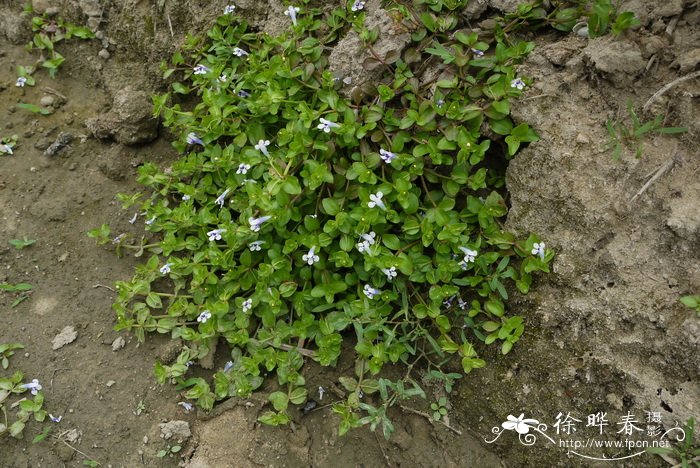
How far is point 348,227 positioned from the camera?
10.8 ft

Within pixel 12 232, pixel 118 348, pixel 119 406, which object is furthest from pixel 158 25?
pixel 119 406

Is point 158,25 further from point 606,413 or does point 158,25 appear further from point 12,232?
point 606,413

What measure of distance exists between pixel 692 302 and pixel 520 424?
1100 mm

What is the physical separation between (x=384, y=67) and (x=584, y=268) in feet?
5.69

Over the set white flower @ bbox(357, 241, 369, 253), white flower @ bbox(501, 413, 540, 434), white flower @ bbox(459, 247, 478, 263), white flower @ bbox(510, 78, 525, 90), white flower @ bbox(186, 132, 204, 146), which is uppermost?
white flower @ bbox(510, 78, 525, 90)

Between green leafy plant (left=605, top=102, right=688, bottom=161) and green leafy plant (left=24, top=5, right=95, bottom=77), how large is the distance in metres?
4.28

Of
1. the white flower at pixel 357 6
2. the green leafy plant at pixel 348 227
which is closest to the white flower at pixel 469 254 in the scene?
the green leafy plant at pixel 348 227

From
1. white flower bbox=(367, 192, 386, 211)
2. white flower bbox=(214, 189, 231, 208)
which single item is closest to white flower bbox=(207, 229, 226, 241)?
white flower bbox=(214, 189, 231, 208)

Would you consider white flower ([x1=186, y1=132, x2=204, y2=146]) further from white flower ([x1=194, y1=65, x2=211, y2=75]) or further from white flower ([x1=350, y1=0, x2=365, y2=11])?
white flower ([x1=350, y1=0, x2=365, y2=11])

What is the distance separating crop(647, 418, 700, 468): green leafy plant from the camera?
104 inches

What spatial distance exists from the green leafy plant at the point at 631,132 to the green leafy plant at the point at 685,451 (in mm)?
1407

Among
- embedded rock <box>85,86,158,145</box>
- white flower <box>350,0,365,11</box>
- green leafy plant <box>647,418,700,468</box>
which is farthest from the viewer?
embedded rock <box>85,86,158,145</box>

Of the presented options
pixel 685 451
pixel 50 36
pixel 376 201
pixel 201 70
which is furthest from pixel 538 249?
pixel 50 36

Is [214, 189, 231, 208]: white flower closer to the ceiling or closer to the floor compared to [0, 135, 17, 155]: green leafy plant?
closer to the ceiling
